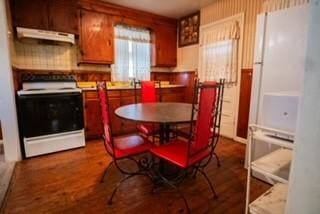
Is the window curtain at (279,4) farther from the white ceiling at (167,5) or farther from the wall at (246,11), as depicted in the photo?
the white ceiling at (167,5)

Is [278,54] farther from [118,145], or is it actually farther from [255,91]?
[118,145]

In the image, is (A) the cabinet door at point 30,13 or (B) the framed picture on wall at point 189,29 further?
(B) the framed picture on wall at point 189,29

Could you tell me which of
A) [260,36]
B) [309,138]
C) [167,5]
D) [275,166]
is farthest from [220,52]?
[309,138]

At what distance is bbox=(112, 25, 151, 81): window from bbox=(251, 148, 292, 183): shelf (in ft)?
10.6

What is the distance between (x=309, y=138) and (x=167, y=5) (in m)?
3.63

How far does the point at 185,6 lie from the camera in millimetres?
3619

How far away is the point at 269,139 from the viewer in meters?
1.06

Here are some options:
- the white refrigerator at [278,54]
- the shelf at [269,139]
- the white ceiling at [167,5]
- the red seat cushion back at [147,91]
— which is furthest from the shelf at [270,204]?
the white ceiling at [167,5]

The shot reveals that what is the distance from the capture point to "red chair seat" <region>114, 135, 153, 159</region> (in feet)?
5.58

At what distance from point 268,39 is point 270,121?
1.18 metres

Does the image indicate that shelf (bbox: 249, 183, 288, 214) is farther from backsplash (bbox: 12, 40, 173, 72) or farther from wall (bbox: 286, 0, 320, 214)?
backsplash (bbox: 12, 40, 173, 72)

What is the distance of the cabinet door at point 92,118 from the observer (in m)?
3.14

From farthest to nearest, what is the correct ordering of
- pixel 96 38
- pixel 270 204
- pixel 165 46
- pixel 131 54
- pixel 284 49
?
1. pixel 165 46
2. pixel 131 54
3. pixel 96 38
4. pixel 284 49
5. pixel 270 204

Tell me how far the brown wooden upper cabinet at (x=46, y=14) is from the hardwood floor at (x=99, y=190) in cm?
195
